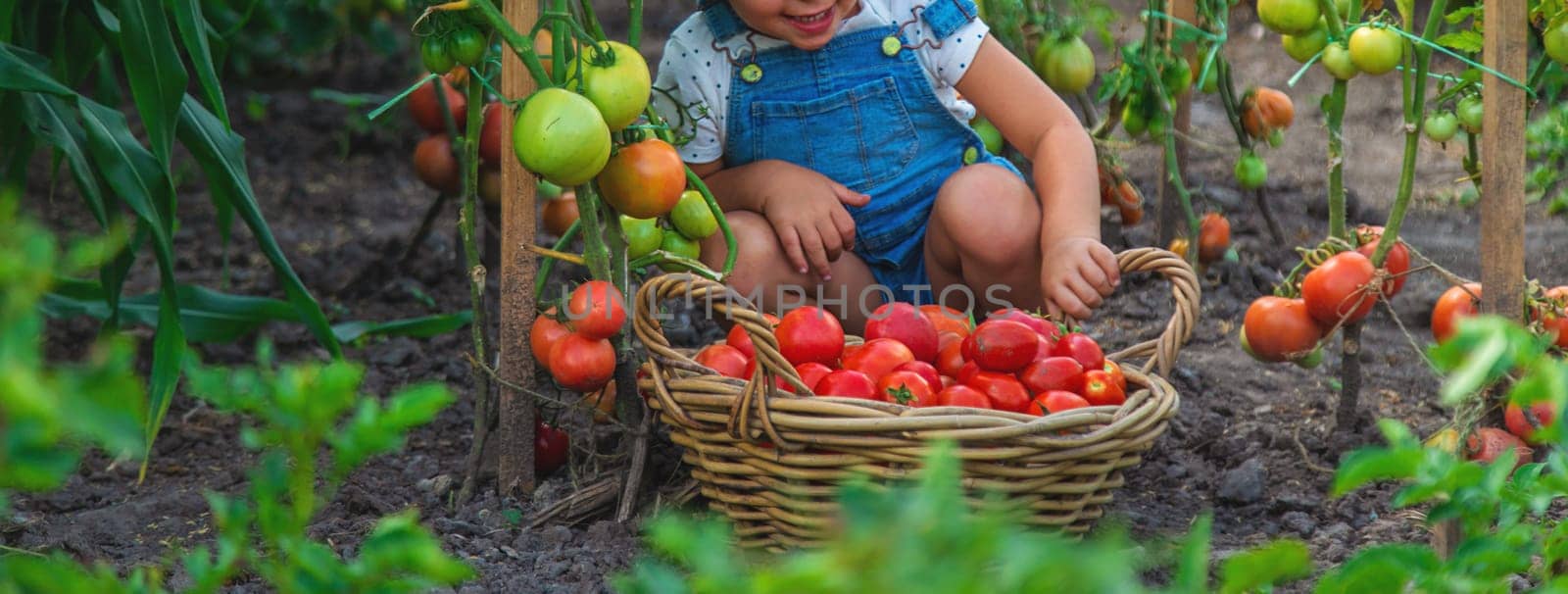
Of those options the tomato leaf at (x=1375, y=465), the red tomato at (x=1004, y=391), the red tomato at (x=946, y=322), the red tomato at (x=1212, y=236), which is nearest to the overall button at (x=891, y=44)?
the red tomato at (x=946, y=322)

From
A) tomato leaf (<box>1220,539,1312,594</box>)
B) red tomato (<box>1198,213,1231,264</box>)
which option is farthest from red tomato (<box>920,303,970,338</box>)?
tomato leaf (<box>1220,539,1312,594</box>)

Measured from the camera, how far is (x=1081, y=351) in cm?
166

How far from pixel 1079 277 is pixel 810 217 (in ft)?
1.25

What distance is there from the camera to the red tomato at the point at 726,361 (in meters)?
1.63

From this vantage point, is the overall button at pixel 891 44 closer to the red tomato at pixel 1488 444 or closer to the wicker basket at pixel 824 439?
the wicker basket at pixel 824 439

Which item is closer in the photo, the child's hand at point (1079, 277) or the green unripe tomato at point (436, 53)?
the green unripe tomato at point (436, 53)

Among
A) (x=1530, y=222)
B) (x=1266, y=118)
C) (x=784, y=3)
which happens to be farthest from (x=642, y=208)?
(x=1530, y=222)

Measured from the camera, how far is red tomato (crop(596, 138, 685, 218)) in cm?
159

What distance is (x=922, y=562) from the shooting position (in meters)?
0.56

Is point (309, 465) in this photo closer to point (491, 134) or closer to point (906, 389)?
point (906, 389)

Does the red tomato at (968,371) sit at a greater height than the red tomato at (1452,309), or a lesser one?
lesser

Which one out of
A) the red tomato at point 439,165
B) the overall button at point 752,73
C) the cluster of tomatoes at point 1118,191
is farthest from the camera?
the red tomato at point 439,165

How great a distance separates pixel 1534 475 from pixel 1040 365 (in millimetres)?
617

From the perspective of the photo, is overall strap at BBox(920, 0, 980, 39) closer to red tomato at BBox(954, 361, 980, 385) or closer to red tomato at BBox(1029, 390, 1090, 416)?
red tomato at BBox(954, 361, 980, 385)
